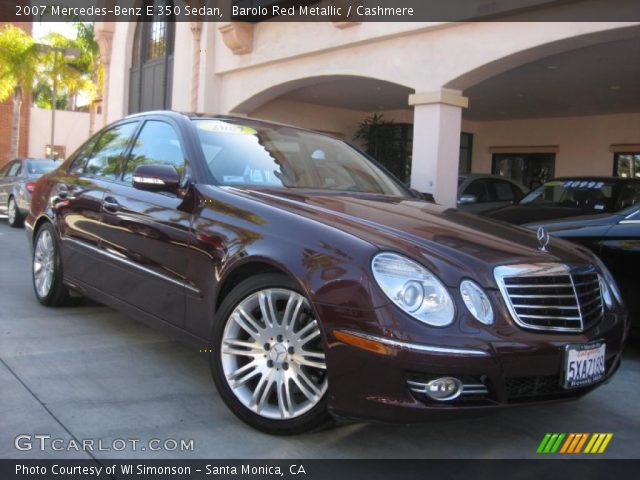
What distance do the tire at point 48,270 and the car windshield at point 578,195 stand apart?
565 cm

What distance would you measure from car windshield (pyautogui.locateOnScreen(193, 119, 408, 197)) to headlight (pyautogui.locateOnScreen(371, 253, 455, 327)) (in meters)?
1.33

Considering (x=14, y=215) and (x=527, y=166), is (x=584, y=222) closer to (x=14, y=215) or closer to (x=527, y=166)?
(x=14, y=215)

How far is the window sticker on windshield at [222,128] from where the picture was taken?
414cm

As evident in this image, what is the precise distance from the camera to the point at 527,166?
18109mm

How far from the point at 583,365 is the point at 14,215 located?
40.5 feet

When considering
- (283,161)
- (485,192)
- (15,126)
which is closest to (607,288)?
(283,161)

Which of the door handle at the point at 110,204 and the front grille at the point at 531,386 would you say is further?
the door handle at the point at 110,204

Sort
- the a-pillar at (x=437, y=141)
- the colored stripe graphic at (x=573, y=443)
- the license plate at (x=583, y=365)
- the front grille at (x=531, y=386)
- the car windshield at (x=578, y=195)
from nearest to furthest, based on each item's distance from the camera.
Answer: the front grille at (x=531, y=386) → the license plate at (x=583, y=365) → the colored stripe graphic at (x=573, y=443) → the car windshield at (x=578, y=195) → the a-pillar at (x=437, y=141)

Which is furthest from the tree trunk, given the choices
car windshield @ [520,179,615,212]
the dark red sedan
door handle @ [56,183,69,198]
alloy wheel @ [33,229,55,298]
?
the dark red sedan

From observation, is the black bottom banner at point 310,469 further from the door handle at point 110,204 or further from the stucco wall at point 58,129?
the stucco wall at point 58,129

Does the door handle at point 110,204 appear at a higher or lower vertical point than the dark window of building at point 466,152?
lower

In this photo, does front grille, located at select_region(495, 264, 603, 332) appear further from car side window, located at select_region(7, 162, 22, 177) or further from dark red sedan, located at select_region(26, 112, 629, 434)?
car side window, located at select_region(7, 162, 22, 177)

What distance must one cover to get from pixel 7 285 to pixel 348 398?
494 centimetres

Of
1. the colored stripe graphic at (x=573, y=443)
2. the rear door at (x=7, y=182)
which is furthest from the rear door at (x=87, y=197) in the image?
the rear door at (x=7, y=182)
